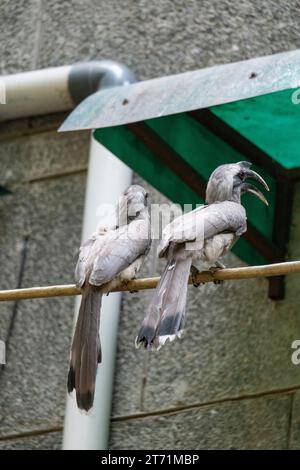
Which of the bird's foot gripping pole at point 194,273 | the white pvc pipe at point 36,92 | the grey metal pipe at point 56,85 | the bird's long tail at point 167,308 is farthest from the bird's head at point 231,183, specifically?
the white pvc pipe at point 36,92

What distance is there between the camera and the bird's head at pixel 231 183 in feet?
24.5

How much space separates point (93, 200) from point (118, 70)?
→ 80 centimetres

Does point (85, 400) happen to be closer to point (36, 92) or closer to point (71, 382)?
point (71, 382)

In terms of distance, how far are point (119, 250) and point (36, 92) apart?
213 centimetres

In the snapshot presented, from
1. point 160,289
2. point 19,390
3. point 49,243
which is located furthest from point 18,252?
point 160,289

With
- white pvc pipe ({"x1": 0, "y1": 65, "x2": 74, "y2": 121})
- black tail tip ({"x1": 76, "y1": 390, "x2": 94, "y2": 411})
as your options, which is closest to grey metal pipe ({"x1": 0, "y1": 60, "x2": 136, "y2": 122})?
white pvc pipe ({"x1": 0, "y1": 65, "x2": 74, "y2": 121})

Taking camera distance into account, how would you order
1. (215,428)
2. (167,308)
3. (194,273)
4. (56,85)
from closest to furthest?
(167,308), (194,273), (215,428), (56,85)

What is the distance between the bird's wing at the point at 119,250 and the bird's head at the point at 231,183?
14.6 inches

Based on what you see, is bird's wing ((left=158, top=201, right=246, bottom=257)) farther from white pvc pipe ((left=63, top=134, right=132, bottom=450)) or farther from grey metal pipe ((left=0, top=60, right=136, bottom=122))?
grey metal pipe ((left=0, top=60, right=136, bottom=122))

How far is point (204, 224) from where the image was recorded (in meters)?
7.18

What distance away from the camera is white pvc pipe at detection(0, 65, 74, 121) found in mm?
9031

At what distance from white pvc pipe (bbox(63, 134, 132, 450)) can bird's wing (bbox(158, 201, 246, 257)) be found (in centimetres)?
120

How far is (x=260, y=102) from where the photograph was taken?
7188 mm

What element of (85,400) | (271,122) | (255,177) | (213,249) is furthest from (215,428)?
(271,122)
